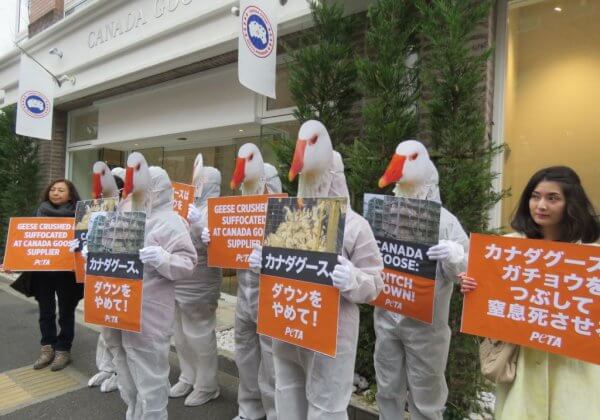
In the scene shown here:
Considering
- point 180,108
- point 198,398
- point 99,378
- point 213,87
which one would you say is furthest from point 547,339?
point 180,108

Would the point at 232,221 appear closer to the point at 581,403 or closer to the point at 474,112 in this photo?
the point at 474,112

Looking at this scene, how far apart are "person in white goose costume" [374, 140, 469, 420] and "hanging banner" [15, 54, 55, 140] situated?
8.04 m

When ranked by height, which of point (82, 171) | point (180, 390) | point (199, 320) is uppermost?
point (82, 171)

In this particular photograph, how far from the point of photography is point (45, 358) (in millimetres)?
4438

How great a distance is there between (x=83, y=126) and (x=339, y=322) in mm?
9832

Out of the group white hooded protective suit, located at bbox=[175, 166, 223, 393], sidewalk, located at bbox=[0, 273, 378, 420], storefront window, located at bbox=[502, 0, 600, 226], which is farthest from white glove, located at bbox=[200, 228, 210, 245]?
storefront window, located at bbox=[502, 0, 600, 226]

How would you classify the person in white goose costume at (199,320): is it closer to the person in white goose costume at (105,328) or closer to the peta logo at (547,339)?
the person in white goose costume at (105,328)

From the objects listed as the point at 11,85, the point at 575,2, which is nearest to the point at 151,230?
the point at 575,2

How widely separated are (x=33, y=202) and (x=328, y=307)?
9975 mm

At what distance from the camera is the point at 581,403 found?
5.64 ft

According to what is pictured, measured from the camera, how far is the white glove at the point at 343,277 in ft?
6.46

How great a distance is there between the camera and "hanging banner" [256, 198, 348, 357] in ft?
6.66

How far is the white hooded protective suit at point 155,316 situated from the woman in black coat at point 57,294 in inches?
69.8

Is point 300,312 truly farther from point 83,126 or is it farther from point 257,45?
point 83,126
